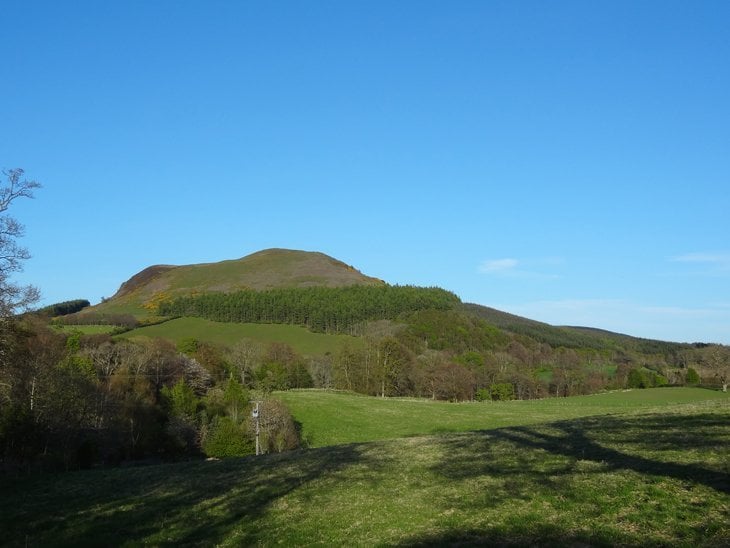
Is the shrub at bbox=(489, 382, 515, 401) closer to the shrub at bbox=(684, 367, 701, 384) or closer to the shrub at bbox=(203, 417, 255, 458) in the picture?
the shrub at bbox=(684, 367, 701, 384)

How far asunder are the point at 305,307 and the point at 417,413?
3997 inches

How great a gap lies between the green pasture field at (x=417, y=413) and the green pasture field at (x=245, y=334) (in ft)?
159

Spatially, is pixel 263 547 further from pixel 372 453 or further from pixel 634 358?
pixel 634 358

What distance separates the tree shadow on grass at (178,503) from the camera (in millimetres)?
15742

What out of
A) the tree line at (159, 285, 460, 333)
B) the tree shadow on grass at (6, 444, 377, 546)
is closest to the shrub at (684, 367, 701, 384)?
the tree line at (159, 285, 460, 333)

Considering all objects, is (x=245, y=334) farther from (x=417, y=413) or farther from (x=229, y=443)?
(x=229, y=443)

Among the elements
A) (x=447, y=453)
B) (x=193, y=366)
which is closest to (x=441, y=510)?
(x=447, y=453)

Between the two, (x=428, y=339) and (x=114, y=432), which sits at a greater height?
(x=428, y=339)

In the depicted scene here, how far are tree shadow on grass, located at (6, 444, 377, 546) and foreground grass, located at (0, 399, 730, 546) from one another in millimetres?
69

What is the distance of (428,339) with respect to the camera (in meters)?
167

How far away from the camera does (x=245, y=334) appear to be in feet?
521

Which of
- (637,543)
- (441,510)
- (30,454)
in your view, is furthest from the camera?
(30,454)

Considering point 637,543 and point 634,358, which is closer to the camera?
point 637,543

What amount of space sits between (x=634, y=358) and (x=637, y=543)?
18432cm
